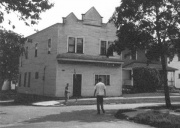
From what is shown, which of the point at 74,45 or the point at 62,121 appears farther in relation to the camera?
the point at 74,45

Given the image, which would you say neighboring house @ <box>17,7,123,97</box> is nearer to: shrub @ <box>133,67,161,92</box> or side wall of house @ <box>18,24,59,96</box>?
side wall of house @ <box>18,24,59,96</box>

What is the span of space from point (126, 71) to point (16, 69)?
23.6 m

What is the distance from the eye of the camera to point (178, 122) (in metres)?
9.91

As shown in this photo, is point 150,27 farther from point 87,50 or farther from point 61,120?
point 87,50

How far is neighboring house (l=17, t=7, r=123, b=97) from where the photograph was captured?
27.2 meters

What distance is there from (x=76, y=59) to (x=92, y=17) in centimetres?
573

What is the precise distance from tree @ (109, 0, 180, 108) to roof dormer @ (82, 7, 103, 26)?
1181cm

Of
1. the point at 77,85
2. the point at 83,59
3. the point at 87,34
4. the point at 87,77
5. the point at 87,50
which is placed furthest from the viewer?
the point at 87,34

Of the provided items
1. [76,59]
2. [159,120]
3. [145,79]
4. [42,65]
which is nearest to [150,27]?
[159,120]

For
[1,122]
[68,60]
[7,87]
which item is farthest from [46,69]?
[7,87]

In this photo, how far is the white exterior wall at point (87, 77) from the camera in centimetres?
2708

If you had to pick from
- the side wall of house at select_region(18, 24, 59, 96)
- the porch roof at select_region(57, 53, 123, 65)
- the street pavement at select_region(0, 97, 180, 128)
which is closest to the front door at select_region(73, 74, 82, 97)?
the porch roof at select_region(57, 53, 123, 65)

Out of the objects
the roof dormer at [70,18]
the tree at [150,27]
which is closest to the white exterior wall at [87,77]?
the roof dormer at [70,18]

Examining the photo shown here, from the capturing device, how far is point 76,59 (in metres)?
27.2
